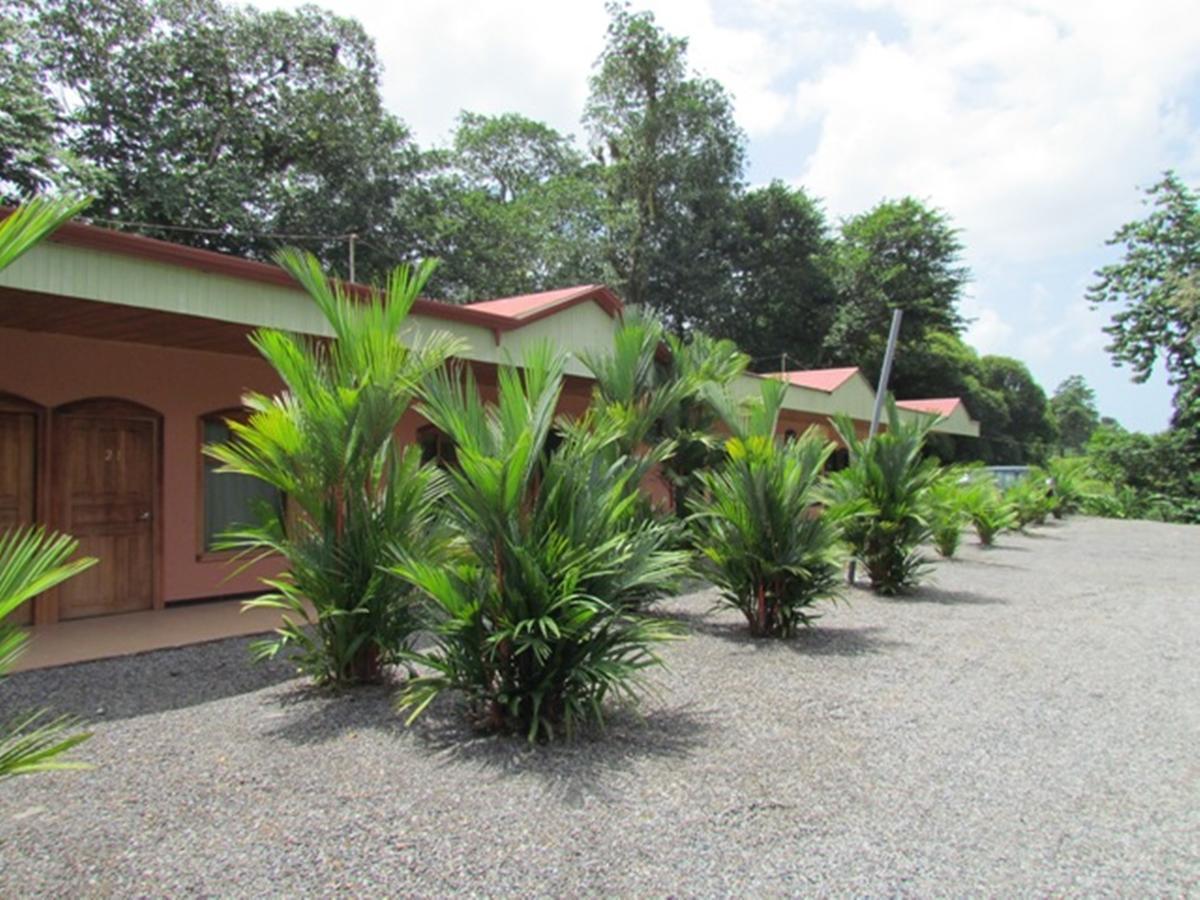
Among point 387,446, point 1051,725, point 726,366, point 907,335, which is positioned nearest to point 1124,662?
point 1051,725

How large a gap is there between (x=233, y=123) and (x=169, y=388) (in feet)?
48.8

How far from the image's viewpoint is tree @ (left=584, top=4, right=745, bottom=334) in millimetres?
27516

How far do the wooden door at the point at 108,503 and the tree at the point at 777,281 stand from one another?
23.2 m

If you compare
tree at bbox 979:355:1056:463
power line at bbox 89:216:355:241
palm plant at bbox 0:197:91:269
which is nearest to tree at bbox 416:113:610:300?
power line at bbox 89:216:355:241

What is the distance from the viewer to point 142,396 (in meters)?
7.64

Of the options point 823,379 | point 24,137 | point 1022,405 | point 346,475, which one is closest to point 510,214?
point 823,379

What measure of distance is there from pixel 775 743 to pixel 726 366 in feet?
16.6

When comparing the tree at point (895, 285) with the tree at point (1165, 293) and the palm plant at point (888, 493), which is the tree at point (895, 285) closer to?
the tree at point (1165, 293)

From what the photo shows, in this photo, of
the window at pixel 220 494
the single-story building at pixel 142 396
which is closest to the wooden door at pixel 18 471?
the single-story building at pixel 142 396

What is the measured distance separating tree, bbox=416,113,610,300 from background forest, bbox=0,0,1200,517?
0.08 m

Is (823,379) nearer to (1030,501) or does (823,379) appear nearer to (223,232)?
(1030,501)

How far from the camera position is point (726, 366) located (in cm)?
864

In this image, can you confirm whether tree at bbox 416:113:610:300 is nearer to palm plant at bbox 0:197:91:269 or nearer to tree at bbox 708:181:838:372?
tree at bbox 708:181:838:372

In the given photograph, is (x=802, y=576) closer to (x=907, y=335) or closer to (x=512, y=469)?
(x=512, y=469)
